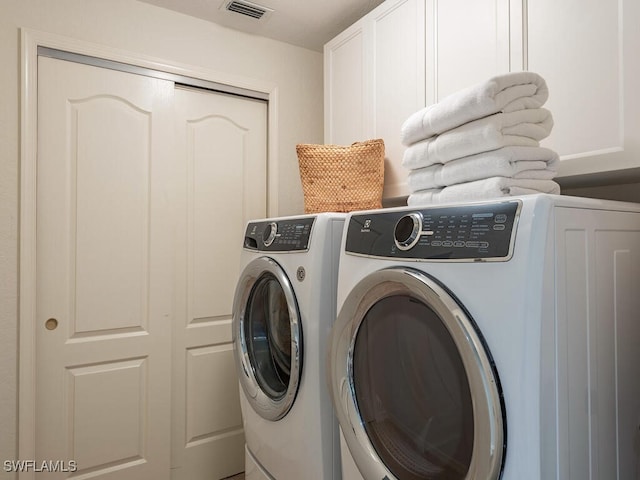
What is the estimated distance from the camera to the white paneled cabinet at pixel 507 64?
107 centimetres

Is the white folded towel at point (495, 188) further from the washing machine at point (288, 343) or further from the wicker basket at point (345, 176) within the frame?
the wicker basket at point (345, 176)

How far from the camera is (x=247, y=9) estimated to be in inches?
82.7

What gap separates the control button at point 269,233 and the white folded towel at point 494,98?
71cm

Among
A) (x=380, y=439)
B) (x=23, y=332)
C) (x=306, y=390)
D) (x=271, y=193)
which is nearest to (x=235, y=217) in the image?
(x=271, y=193)

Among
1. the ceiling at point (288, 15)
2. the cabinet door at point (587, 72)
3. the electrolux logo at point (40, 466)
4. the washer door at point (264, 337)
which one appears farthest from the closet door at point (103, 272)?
the cabinet door at point (587, 72)

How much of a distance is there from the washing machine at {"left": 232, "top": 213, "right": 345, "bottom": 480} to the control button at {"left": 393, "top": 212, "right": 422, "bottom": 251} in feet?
1.20

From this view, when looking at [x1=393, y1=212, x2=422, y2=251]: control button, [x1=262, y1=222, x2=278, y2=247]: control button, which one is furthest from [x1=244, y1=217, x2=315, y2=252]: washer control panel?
[x1=393, y1=212, x2=422, y2=251]: control button

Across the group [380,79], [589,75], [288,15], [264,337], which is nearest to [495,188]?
[589,75]

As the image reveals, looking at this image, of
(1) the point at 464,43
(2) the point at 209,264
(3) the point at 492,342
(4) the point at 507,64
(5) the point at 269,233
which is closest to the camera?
(3) the point at 492,342

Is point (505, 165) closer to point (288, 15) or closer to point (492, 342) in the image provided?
point (492, 342)

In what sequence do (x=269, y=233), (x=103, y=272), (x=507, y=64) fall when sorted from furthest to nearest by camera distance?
1. (x=103, y=272)
2. (x=269, y=233)
3. (x=507, y=64)

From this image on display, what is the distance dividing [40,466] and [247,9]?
2.31 meters

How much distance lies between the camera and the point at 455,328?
2.76ft

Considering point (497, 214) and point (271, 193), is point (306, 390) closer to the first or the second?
point (497, 214)
